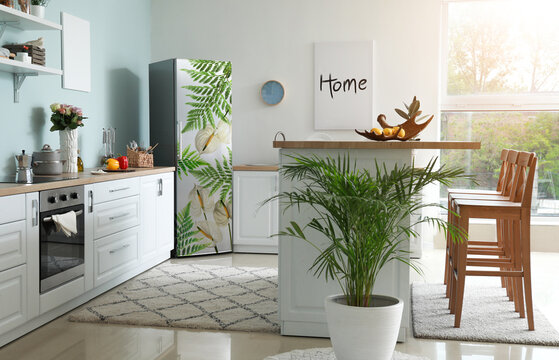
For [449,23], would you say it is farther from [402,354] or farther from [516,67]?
[402,354]

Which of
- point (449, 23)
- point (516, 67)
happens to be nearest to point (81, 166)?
point (449, 23)

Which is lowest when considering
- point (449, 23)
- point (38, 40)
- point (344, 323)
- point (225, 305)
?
point (225, 305)

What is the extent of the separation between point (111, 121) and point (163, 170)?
78cm

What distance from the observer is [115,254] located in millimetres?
4113

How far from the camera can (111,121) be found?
5.31 meters

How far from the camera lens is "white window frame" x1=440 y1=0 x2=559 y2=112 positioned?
224 inches

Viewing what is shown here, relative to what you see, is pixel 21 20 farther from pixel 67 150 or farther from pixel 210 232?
pixel 210 232

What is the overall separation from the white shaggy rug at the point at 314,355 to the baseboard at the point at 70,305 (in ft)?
4.45

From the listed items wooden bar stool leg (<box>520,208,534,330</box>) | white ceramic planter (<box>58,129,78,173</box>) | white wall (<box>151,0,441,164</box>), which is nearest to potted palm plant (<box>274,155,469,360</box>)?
wooden bar stool leg (<box>520,208,534,330</box>)

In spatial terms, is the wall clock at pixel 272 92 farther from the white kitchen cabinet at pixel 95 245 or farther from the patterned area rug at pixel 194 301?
the patterned area rug at pixel 194 301

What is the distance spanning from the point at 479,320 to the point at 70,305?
2.49 m

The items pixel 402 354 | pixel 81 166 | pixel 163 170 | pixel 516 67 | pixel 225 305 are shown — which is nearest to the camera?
pixel 402 354

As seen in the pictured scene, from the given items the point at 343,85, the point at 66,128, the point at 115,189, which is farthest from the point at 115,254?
the point at 343,85

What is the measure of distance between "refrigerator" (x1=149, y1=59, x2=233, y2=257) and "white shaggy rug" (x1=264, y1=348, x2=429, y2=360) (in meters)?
2.68
